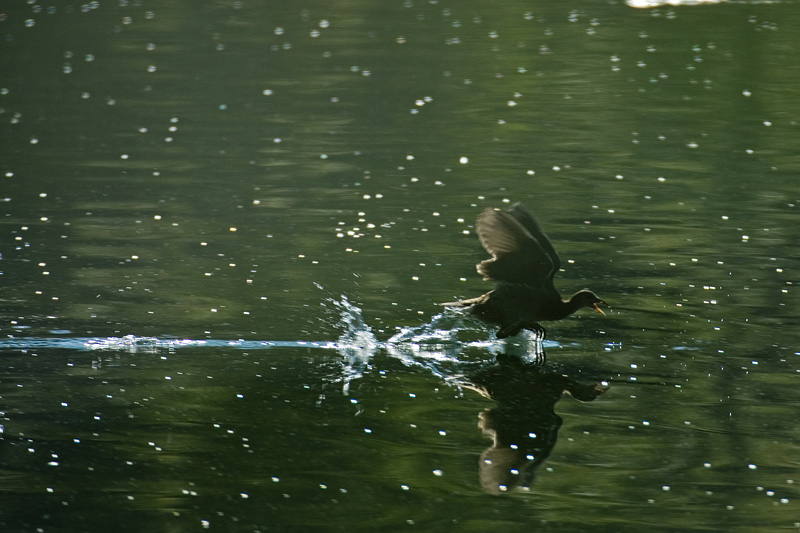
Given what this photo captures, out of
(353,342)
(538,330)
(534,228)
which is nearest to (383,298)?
(353,342)

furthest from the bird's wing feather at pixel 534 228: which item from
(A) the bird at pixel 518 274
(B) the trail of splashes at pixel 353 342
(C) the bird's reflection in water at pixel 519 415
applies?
(B) the trail of splashes at pixel 353 342

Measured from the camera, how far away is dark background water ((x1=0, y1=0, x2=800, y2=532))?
17.4ft

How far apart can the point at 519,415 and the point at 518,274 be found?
94 cm

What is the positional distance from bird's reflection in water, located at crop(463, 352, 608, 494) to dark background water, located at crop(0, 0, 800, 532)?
0.09ft

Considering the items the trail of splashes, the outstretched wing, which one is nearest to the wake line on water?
the trail of splashes

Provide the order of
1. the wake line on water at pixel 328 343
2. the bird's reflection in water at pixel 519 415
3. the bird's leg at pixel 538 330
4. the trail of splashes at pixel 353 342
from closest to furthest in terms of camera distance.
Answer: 1. the bird's reflection in water at pixel 519 415
2. the trail of splashes at pixel 353 342
3. the bird's leg at pixel 538 330
4. the wake line on water at pixel 328 343

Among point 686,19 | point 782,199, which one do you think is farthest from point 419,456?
point 686,19

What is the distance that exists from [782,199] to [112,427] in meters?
6.29

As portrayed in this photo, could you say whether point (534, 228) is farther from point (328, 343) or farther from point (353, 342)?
point (328, 343)

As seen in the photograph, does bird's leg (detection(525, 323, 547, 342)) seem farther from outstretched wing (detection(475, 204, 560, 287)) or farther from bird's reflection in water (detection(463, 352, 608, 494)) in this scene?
outstretched wing (detection(475, 204, 560, 287))

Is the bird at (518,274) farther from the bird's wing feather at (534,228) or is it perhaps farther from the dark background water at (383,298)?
the dark background water at (383,298)

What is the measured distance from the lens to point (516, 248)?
6.59 m

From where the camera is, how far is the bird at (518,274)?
6520 mm

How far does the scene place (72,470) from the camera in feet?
18.0
